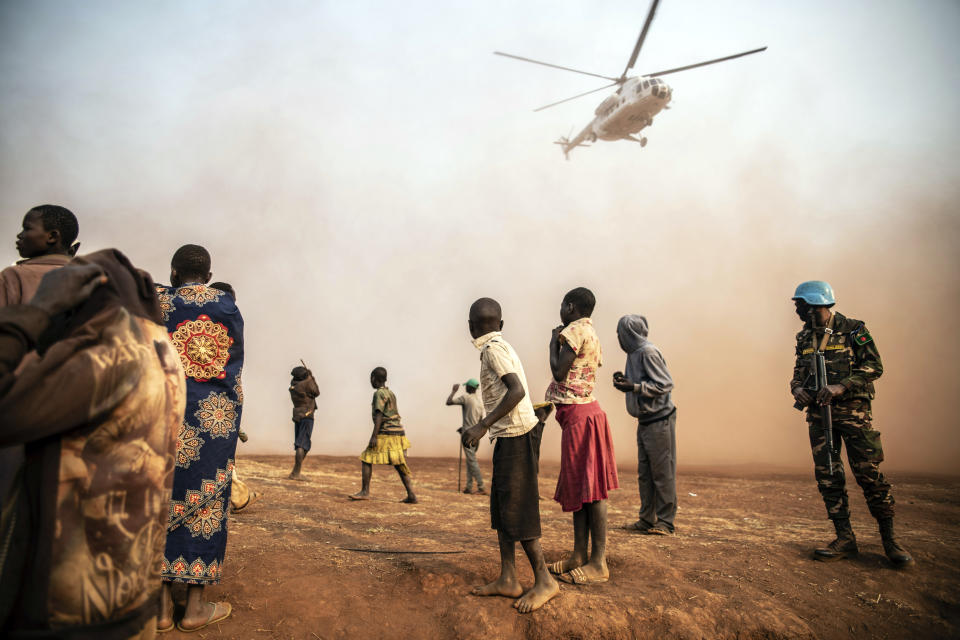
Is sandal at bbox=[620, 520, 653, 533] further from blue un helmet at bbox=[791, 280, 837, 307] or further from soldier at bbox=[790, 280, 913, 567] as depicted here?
blue un helmet at bbox=[791, 280, 837, 307]

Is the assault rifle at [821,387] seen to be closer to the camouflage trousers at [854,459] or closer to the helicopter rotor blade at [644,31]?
→ the camouflage trousers at [854,459]

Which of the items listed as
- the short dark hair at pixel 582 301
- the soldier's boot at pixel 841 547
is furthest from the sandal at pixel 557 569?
the soldier's boot at pixel 841 547

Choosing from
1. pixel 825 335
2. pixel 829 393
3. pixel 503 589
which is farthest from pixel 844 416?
pixel 503 589

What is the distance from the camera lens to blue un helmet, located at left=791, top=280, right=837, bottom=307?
16.6 ft

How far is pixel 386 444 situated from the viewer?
8102mm

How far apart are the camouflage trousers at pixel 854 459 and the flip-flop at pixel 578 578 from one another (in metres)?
2.20

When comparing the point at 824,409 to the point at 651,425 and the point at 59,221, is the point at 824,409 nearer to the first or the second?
the point at 651,425

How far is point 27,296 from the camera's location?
252cm

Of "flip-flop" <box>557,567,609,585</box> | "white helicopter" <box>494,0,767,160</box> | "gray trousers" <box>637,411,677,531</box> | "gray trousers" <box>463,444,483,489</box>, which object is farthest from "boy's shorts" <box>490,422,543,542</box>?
"white helicopter" <box>494,0,767,160</box>

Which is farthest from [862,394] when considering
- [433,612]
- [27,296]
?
[27,296]

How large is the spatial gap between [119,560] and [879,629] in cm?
440

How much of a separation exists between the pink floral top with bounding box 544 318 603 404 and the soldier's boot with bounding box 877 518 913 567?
2.78 meters

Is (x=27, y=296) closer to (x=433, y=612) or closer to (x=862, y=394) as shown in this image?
(x=433, y=612)

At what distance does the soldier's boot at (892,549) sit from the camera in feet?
14.9
